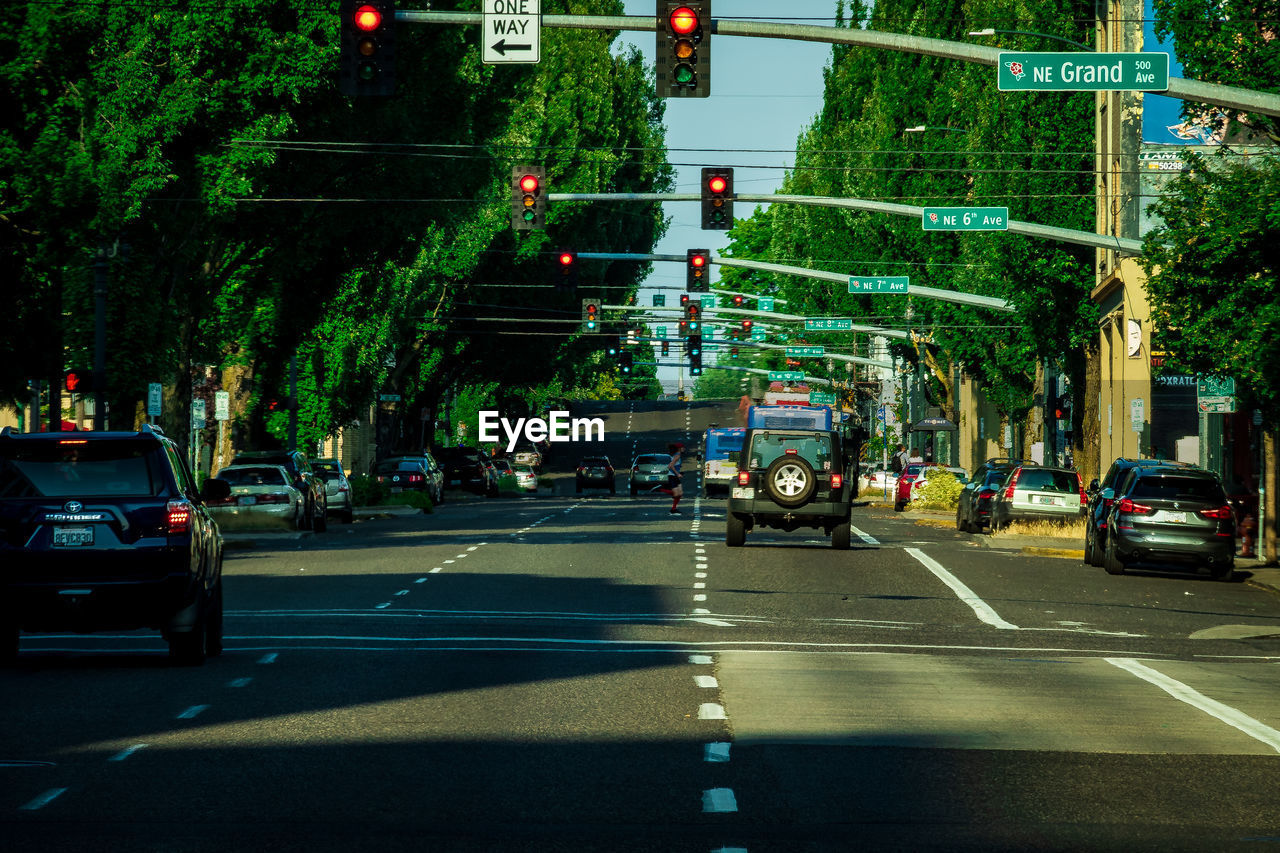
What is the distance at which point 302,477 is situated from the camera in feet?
143

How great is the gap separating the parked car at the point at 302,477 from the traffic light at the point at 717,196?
49.9 feet

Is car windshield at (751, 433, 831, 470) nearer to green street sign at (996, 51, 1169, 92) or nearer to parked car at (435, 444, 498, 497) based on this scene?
green street sign at (996, 51, 1169, 92)

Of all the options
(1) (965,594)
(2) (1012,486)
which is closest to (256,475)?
(2) (1012,486)

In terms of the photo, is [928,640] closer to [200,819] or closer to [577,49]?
[200,819]

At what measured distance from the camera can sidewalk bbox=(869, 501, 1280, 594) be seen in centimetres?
3022

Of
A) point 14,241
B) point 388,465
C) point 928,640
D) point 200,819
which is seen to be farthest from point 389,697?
point 388,465

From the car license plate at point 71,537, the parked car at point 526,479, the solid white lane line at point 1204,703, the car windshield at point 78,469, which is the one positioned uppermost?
the car windshield at point 78,469

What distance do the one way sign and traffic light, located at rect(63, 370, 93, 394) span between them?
16.6 m

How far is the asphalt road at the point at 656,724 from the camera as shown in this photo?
902cm

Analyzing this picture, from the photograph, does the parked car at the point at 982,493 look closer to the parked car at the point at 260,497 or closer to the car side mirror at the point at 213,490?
the parked car at the point at 260,497

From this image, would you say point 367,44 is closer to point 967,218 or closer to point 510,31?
point 510,31

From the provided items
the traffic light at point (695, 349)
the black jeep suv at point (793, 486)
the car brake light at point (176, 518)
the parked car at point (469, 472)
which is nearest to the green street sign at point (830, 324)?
the traffic light at point (695, 349)

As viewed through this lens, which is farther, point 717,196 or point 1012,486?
point 1012,486

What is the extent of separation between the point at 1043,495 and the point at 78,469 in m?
28.7
